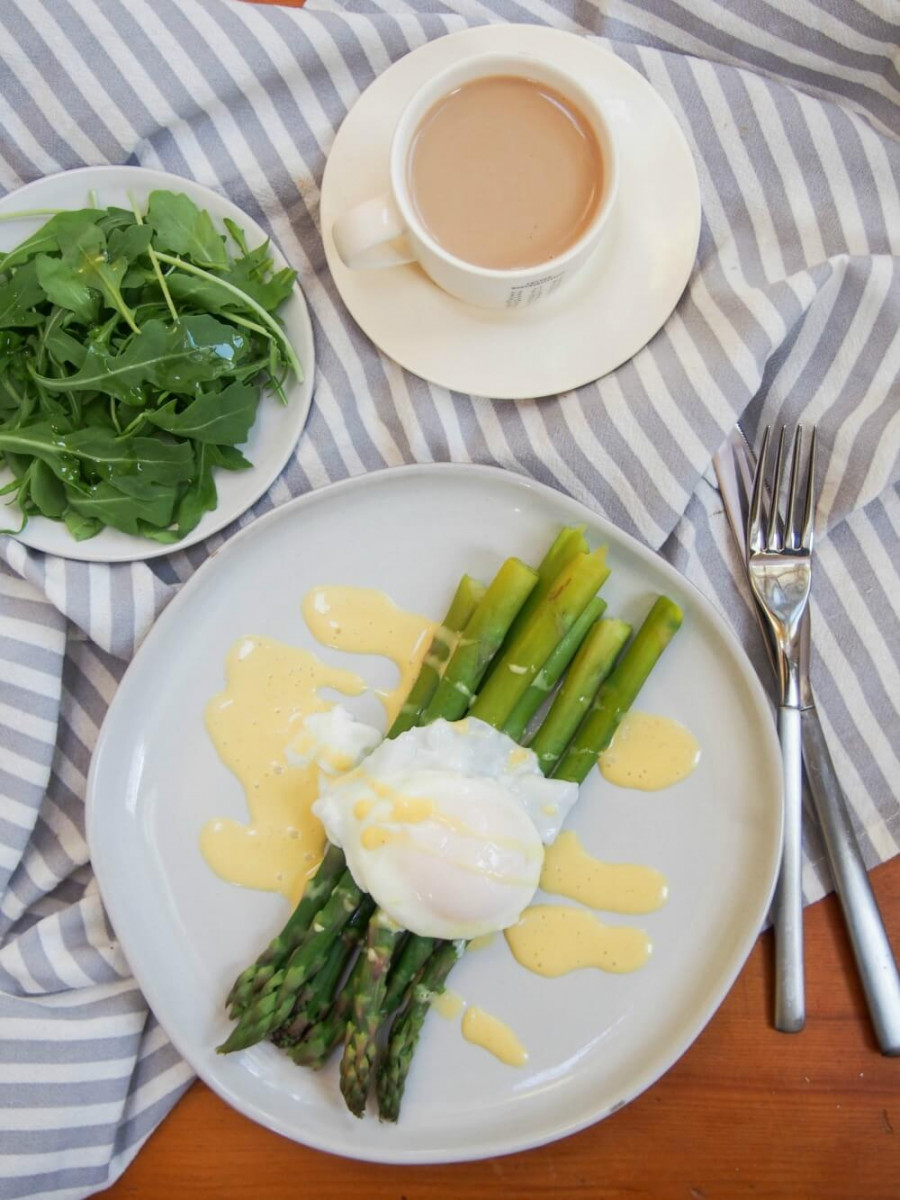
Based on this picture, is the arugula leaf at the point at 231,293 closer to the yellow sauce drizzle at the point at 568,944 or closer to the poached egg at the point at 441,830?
the poached egg at the point at 441,830

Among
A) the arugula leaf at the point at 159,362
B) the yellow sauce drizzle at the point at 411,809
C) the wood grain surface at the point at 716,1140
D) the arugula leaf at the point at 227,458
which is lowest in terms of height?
the wood grain surface at the point at 716,1140

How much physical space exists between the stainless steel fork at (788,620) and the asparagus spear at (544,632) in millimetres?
238

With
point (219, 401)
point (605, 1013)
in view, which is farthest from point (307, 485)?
point (605, 1013)

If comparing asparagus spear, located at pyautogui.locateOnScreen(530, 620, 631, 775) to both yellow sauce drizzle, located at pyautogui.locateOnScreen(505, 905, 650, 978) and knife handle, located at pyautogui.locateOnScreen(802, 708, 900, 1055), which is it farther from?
knife handle, located at pyautogui.locateOnScreen(802, 708, 900, 1055)

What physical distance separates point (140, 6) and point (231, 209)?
0.92 feet

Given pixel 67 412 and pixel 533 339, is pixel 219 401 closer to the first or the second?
pixel 67 412

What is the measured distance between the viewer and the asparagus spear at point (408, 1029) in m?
1.20

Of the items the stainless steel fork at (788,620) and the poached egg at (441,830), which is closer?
the poached egg at (441,830)

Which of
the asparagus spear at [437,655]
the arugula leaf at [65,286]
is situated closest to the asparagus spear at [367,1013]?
the asparagus spear at [437,655]

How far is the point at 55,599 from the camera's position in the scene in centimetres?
129

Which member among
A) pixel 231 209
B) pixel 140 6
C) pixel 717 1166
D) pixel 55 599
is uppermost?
pixel 140 6

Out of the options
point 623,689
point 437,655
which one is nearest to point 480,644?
point 437,655

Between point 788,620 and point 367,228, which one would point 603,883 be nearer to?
point 788,620

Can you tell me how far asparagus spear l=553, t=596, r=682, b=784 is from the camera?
1244 millimetres
